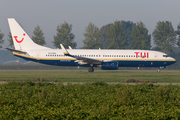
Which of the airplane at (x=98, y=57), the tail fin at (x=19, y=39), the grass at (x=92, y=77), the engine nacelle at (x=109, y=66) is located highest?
the tail fin at (x=19, y=39)

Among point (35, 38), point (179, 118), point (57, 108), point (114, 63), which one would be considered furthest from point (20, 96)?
point (35, 38)

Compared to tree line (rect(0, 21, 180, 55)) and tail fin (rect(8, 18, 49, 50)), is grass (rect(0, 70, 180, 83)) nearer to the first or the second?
tail fin (rect(8, 18, 49, 50))

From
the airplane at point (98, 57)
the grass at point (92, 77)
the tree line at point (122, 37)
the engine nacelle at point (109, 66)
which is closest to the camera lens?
the grass at point (92, 77)

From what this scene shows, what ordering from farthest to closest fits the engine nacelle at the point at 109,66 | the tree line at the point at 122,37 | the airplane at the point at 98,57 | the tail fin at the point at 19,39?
the tree line at the point at 122,37, the tail fin at the point at 19,39, the airplane at the point at 98,57, the engine nacelle at the point at 109,66

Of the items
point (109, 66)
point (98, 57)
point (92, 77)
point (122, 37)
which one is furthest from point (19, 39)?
point (122, 37)

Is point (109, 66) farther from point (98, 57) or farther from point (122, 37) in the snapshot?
point (122, 37)

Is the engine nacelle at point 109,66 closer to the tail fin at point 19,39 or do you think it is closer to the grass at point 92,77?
the grass at point 92,77

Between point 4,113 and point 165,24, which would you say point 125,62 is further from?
point 165,24

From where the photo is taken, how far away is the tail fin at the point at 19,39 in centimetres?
5226

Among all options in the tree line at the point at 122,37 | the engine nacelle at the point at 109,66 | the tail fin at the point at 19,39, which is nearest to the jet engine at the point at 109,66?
the engine nacelle at the point at 109,66

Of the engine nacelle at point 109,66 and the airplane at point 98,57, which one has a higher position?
the airplane at point 98,57

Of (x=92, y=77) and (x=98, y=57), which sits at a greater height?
(x=98, y=57)

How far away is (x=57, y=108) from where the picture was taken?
14719 mm

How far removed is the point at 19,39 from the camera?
52.3 m
